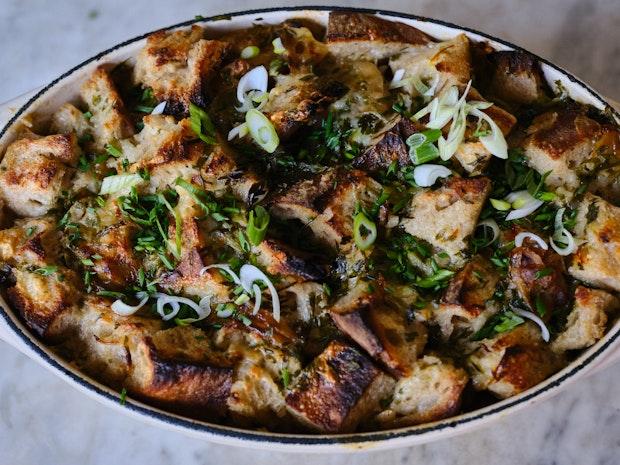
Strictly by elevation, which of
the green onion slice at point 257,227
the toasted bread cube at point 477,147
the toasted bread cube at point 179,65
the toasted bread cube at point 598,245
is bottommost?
the toasted bread cube at point 598,245

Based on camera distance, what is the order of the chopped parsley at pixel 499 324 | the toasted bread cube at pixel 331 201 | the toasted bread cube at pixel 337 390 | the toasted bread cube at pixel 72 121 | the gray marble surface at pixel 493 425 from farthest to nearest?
the gray marble surface at pixel 493 425 → the toasted bread cube at pixel 72 121 → the toasted bread cube at pixel 331 201 → the chopped parsley at pixel 499 324 → the toasted bread cube at pixel 337 390

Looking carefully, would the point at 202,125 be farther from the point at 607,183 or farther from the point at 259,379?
the point at 607,183

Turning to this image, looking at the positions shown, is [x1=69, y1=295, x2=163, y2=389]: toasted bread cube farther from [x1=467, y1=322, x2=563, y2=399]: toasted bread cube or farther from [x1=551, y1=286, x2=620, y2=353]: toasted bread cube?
[x1=551, y1=286, x2=620, y2=353]: toasted bread cube

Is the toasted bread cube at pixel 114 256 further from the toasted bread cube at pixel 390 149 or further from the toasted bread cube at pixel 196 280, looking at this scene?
the toasted bread cube at pixel 390 149

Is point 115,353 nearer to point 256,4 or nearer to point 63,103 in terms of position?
point 63,103

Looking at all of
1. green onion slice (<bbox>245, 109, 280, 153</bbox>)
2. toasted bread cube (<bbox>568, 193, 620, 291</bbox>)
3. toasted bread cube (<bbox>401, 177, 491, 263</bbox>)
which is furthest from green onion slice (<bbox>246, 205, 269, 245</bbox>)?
toasted bread cube (<bbox>568, 193, 620, 291</bbox>)

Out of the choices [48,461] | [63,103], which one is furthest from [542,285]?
[48,461]

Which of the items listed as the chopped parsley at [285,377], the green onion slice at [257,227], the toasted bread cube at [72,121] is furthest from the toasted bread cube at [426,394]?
the toasted bread cube at [72,121]
